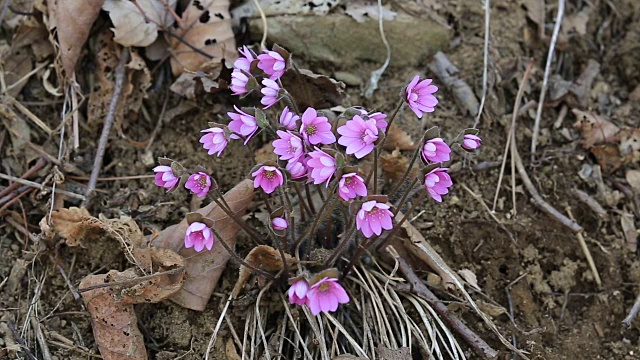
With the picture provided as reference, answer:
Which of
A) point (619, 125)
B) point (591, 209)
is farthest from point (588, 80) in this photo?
point (591, 209)

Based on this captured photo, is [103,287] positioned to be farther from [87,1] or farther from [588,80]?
[588,80]

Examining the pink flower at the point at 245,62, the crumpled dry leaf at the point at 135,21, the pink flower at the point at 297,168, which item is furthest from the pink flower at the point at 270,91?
the crumpled dry leaf at the point at 135,21

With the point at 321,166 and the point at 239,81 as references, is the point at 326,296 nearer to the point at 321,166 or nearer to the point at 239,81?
the point at 321,166

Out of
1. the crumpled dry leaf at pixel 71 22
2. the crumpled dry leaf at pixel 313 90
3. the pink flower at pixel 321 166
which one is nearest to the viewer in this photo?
the pink flower at pixel 321 166

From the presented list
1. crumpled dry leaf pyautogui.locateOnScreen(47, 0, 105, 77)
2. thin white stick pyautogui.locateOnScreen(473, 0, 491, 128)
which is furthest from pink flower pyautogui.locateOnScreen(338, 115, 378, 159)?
crumpled dry leaf pyautogui.locateOnScreen(47, 0, 105, 77)

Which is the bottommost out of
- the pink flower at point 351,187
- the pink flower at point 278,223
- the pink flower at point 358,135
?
the pink flower at point 278,223

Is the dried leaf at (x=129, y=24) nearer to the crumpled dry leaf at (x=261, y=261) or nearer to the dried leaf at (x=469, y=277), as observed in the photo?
the crumpled dry leaf at (x=261, y=261)

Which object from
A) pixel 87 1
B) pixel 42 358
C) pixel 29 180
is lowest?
pixel 42 358
